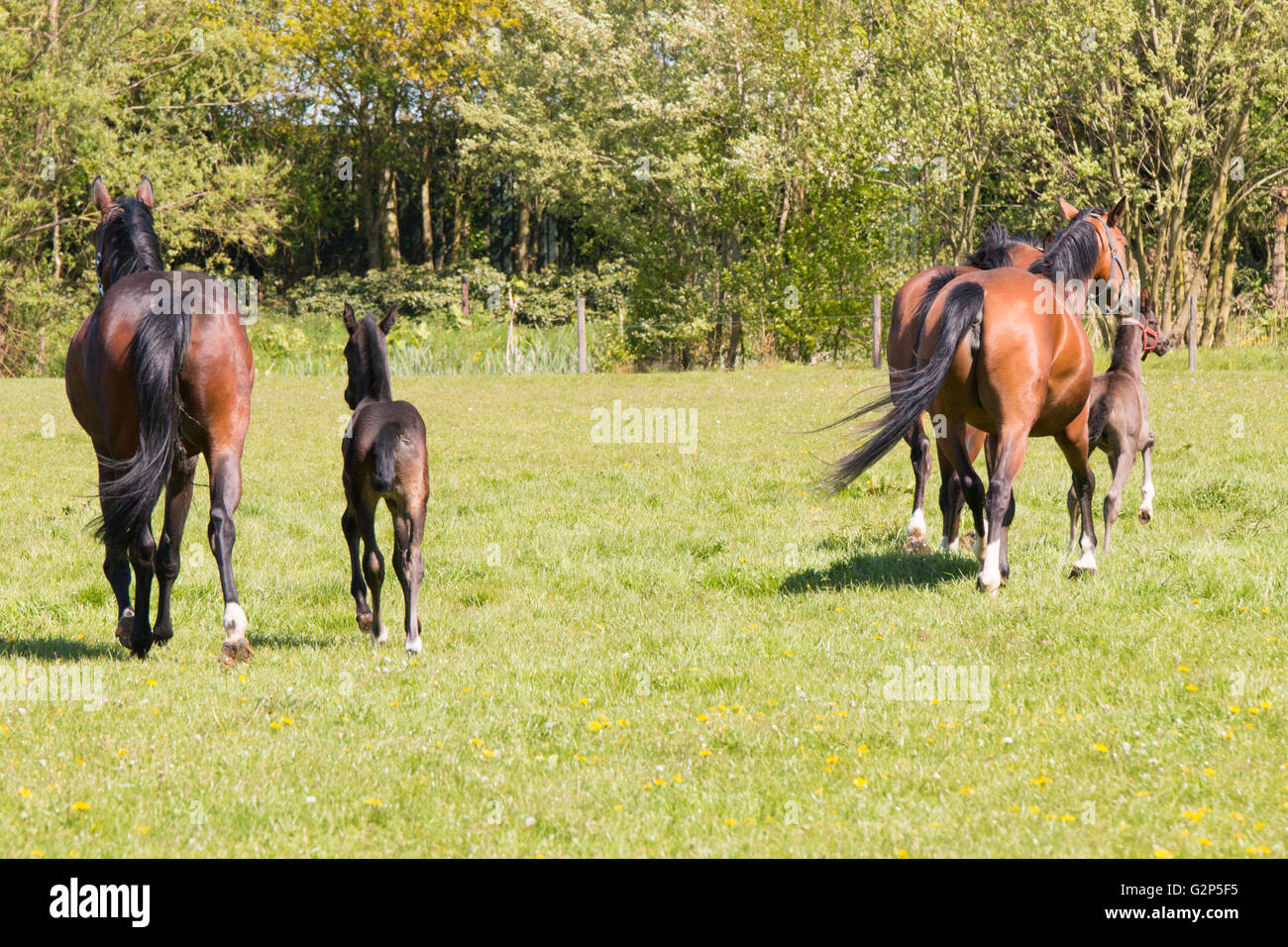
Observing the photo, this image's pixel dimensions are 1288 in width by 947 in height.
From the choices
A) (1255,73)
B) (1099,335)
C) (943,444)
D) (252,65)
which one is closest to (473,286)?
(252,65)

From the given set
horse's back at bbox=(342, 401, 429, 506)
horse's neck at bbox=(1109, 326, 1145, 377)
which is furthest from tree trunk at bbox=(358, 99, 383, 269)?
horse's back at bbox=(342, 401, 429, 506)

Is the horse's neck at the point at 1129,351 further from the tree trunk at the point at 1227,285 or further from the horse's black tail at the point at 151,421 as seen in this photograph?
the tree trunk at the point at 1227,285

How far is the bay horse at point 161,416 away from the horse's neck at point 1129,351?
7376 mm

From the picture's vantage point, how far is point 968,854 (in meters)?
4.55

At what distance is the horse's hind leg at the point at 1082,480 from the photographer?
9016 millimetres

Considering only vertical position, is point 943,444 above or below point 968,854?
above

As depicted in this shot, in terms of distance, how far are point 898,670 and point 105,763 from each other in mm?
4109

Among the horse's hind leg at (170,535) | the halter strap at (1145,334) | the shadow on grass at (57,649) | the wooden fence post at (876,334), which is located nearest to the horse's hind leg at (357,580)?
the horse's hind leg at (170,535)

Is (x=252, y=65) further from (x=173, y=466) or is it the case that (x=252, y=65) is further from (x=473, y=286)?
(x=173, y=466)

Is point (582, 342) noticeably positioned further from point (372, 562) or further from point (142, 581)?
point (142, 581)

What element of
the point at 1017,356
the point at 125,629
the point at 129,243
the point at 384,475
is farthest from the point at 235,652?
the point at 1017,356

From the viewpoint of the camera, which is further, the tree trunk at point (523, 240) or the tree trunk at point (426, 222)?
the tree trunk at point (426, 222)

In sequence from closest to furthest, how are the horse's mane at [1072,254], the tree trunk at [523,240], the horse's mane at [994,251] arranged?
the horse's mane at [1072,254] → the horse's mane at [994,251] → the tree trunk at [523,240]
